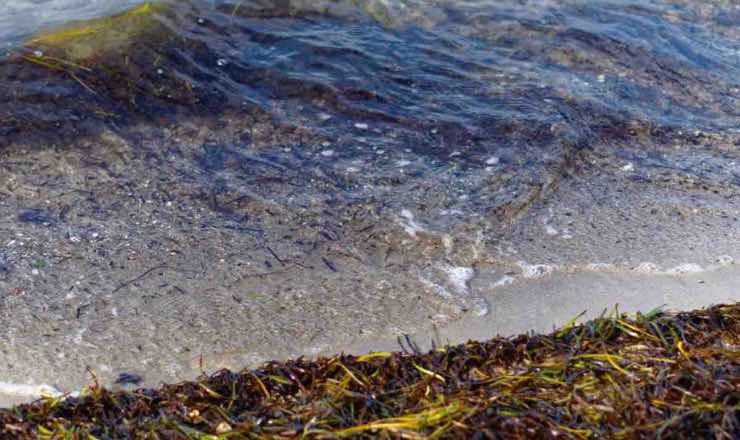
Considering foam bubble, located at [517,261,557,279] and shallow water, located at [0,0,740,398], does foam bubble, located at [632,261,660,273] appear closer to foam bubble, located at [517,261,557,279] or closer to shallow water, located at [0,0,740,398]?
shallow water, located at [0,0,740,398]

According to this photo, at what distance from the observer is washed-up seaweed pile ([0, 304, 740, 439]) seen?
2.21 metres

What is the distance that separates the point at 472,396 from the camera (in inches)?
92.0

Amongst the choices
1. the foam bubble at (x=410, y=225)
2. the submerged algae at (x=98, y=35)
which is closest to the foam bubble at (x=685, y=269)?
the foam bubble at (x=410, y=225)

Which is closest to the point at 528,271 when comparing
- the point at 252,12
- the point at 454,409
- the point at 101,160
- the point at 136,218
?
the point at 454,409

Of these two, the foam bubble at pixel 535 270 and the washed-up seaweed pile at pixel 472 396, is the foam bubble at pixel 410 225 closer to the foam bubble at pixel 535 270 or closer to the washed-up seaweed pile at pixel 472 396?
the foam bubble at pixel 535 270

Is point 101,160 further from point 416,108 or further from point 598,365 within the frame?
point 598,365

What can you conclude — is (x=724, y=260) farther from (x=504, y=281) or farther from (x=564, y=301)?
(x=504, y=281)

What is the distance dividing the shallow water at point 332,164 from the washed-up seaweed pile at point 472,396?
41 centimetres

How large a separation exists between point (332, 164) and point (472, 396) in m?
2.47

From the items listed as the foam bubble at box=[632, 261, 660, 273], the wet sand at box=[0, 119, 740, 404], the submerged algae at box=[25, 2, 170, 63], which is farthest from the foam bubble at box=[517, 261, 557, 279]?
the submerged algae at box=[25, 2, 170, 63]

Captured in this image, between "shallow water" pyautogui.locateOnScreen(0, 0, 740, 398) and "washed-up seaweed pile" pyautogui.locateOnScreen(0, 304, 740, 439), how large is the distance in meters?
0.41

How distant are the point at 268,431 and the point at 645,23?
5.96 m

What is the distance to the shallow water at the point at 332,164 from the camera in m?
3.23

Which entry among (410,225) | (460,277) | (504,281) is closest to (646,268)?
(504,281)
